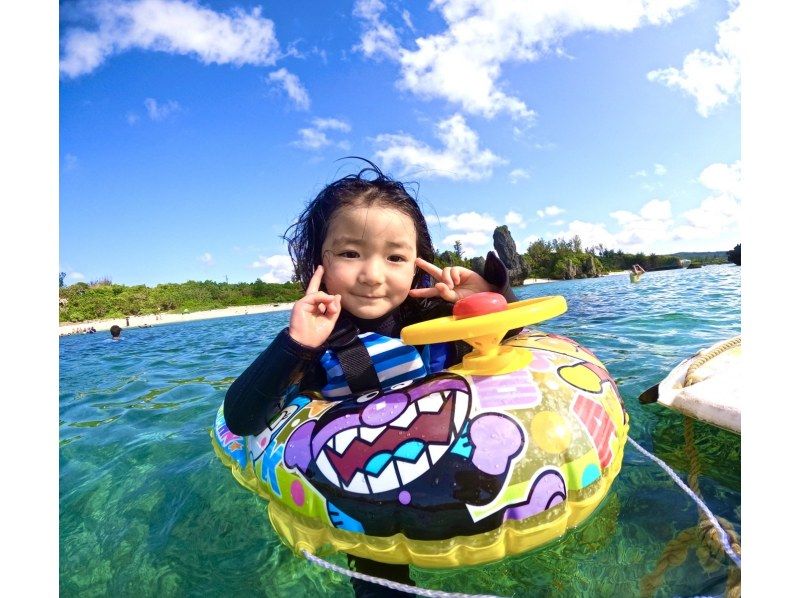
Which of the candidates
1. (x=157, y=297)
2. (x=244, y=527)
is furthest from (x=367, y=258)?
(x=157, y=297)

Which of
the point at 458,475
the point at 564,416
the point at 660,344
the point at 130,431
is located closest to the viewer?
the point at 458,475

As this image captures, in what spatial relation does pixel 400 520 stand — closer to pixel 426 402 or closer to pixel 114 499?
pixel 426 402

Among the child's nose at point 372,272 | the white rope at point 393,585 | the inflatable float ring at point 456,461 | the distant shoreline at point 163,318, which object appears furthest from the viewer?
the distant shoreline at point 163,318

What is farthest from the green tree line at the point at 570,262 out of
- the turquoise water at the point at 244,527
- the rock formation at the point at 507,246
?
the turquoise water at the point at 244,527

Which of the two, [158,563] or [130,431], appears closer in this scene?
[158,563]

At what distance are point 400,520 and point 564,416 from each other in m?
0.67

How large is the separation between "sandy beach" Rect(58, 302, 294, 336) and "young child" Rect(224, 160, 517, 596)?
1117 inches

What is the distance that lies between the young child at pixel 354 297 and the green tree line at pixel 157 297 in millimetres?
26252

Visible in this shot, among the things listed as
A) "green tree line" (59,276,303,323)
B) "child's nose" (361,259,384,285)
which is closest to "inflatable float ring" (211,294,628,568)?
"child's nose" (361,259,384,285)

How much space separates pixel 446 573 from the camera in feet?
5.43

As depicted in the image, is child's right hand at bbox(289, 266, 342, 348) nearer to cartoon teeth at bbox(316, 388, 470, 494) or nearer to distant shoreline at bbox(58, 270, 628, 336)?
cartoon teeth at bbox(316, 388, 470, 494)

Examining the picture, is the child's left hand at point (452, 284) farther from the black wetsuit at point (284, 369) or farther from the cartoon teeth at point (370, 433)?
the cartoon teeth at point (370, 433)

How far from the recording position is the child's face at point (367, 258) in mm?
1891

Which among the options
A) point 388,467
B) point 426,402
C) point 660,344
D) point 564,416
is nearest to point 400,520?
point 388,467
